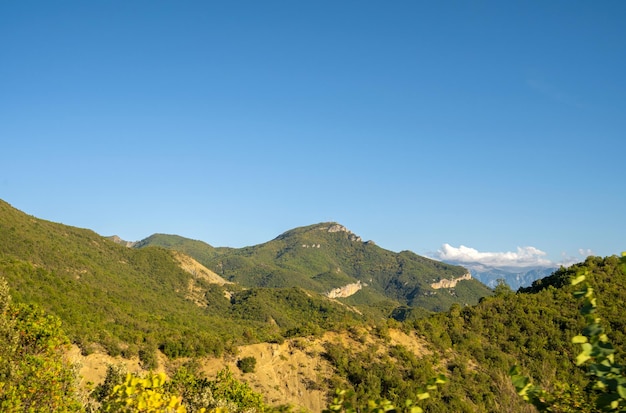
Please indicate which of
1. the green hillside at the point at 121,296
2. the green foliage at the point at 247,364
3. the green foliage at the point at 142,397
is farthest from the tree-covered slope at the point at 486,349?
the green foliage at the point at 142,397

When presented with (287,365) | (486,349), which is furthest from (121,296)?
(486,349)

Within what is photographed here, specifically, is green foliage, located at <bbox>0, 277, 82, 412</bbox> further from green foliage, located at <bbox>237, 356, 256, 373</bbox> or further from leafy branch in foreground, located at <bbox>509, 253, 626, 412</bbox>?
green foliage, located at <bbox>237, 356, 256, 373</bbox>

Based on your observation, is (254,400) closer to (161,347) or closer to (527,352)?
(161,347)

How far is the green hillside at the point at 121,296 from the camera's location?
55.1 metres

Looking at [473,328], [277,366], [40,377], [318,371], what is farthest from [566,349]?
[40,377]

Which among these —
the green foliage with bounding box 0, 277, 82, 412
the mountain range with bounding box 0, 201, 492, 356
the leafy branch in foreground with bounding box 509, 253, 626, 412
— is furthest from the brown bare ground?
the leafy branch in foreground with bounding box 509, 253, 626, 412

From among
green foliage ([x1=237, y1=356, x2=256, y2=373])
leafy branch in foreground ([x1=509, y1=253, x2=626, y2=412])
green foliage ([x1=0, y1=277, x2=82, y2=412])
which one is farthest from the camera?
green foliage ([x1=237, y1=356, x2=256, y2=373])

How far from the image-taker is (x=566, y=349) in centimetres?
5169

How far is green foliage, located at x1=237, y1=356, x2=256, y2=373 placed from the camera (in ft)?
157

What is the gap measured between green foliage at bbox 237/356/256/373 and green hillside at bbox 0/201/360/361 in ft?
11.0

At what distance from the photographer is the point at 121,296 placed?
374 feet

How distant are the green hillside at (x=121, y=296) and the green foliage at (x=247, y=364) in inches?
132

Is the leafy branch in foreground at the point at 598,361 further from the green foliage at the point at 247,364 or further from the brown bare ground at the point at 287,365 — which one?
the green foliage at the point at 247,364

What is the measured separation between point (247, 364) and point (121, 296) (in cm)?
7942
